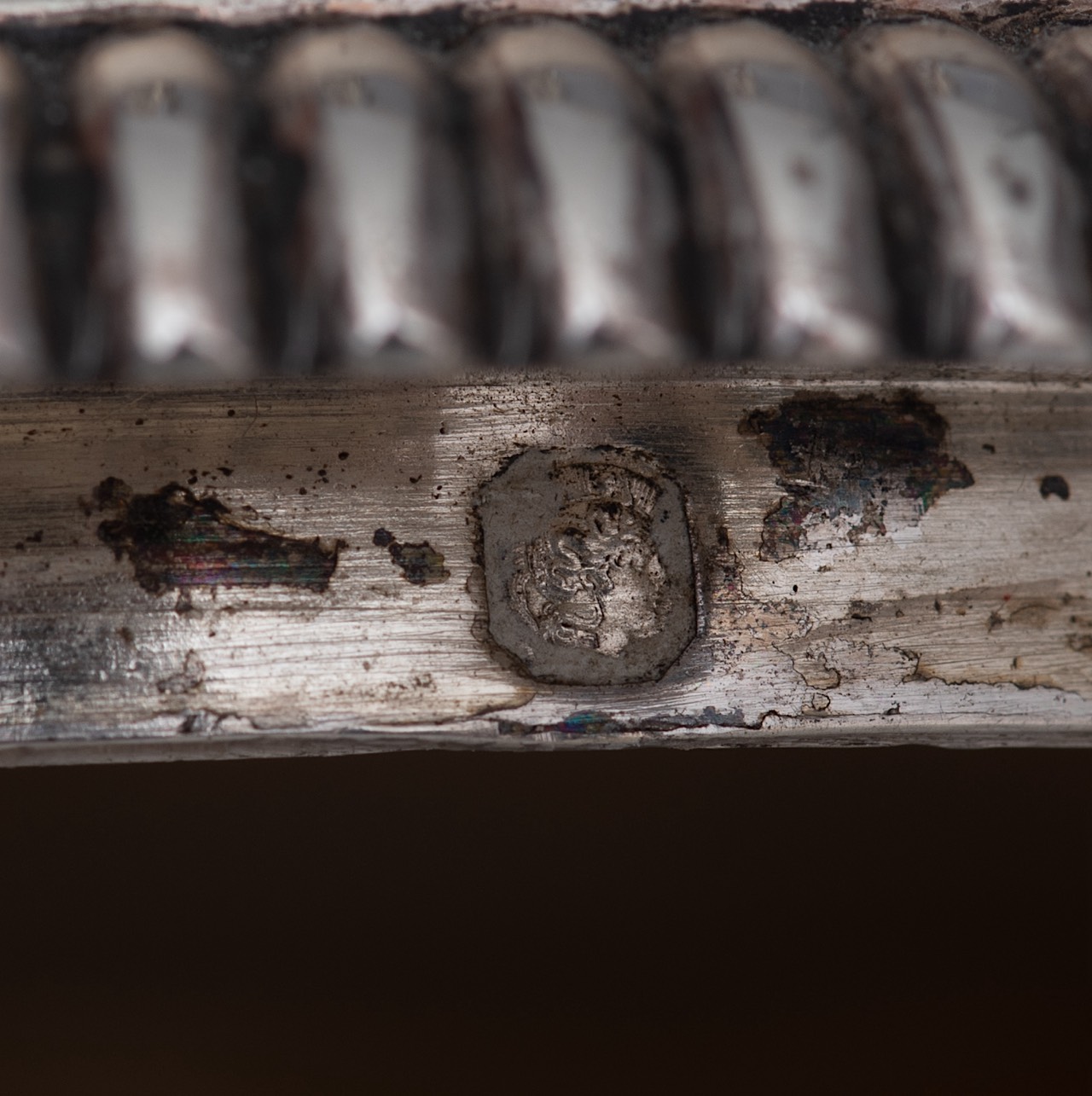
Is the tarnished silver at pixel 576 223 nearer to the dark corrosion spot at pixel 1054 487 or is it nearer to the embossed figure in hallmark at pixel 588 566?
the embossed figure in hallmark at pixel 588 566


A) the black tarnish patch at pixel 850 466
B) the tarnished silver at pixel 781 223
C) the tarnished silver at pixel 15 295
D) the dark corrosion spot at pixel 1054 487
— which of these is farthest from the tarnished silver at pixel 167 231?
the dark corrosion spot at pixel 1054 487

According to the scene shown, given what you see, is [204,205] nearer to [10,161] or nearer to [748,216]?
[10,161]

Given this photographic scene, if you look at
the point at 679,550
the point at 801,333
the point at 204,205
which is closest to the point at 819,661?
the point at 679,550

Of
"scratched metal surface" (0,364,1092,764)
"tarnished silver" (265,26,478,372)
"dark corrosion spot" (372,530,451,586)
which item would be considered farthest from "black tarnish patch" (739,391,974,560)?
"tarnished silver" (265,26,478,372)

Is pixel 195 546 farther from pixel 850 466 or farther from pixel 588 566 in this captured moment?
pixel 850 466

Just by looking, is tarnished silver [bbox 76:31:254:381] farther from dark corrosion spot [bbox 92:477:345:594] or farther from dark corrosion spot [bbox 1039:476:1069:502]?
dark corrosion spot [bbox 1039:476:1069:502]

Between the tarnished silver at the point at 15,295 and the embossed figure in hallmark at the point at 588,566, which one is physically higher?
the tarnished silver at the point at 15,295
